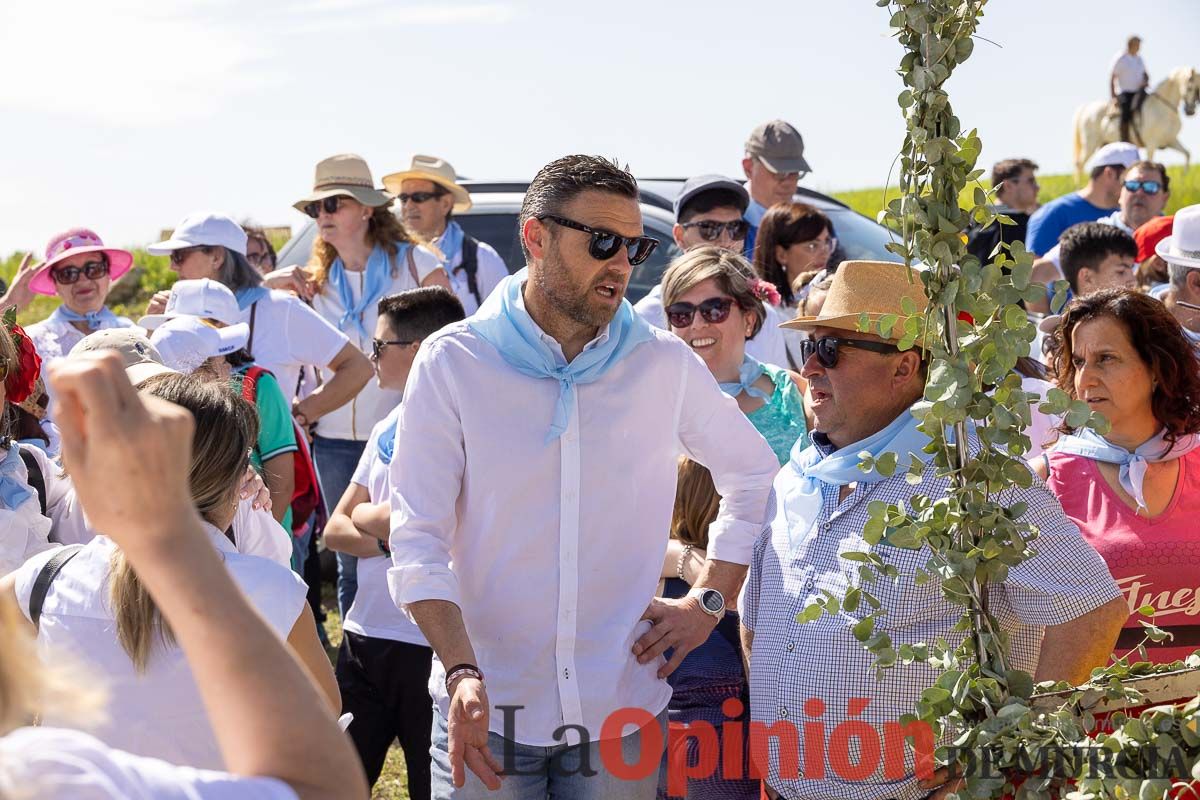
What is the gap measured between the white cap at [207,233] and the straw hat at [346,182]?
0.65m

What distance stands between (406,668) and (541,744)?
1050 millimetres

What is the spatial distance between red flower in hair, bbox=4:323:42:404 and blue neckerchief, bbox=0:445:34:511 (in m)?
0.17

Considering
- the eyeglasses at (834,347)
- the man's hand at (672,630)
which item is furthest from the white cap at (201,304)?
the eyeglasses at (834,347)

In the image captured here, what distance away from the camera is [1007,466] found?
202cm

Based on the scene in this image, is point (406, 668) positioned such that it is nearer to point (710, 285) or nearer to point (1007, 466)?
point (710, 285)

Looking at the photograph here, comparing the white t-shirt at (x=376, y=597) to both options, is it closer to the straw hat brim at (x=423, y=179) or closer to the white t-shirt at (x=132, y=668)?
the white t-shirt at (x=132, y=668)

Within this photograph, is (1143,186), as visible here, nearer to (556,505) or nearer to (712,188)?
(712,188)

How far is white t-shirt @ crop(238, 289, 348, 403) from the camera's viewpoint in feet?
17.6

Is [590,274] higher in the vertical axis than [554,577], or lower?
higher

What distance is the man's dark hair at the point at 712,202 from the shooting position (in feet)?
19.2

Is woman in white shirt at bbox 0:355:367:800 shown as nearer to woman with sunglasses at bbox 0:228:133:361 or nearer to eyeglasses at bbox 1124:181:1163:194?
woman with sunglasses at bbox 0:228:133:361

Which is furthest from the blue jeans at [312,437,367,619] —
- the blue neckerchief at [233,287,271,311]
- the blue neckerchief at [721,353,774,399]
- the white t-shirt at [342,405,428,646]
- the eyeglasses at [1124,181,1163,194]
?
the eyeglasses at [1124,181,1163,194]

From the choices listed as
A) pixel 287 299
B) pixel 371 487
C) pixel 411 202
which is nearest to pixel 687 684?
pixel 371 487

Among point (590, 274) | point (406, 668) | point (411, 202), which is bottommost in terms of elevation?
point (406, 668)
